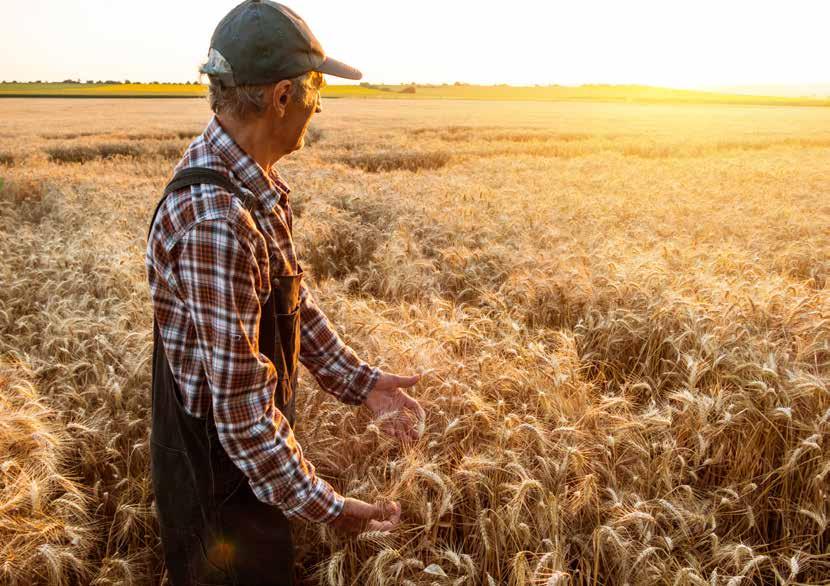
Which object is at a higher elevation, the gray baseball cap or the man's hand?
the gray baseball cap

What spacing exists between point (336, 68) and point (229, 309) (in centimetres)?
85

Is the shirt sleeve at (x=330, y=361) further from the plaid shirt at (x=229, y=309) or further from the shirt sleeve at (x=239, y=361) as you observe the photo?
the shirt sleeve at (x=239, y=361)

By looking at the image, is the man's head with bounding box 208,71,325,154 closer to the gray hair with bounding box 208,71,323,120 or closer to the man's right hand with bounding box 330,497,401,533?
the gray hair with bounding box 208,71,323,120

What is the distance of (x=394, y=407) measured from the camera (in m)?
2.45

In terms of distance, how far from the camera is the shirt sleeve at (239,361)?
145 centimetres

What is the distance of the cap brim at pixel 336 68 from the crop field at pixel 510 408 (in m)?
1.43

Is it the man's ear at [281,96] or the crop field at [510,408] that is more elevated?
the man's ear at [281,96]

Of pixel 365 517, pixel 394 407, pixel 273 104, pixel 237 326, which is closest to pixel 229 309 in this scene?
pixel 237 326

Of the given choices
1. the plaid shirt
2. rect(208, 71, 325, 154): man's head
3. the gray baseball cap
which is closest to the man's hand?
the plaid shirt

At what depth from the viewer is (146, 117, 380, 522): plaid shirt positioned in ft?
4.78

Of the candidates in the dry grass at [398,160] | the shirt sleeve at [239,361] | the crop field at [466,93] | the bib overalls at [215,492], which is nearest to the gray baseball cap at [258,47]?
the shirt sleeve at [239,361]

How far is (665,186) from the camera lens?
32.7 ft

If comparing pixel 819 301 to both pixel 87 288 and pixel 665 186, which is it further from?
pixel 665 186

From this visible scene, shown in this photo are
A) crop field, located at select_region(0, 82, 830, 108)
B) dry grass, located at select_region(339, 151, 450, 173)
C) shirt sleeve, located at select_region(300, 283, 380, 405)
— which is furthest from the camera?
crop field, located at select_region(0, 82, 830, 108)
